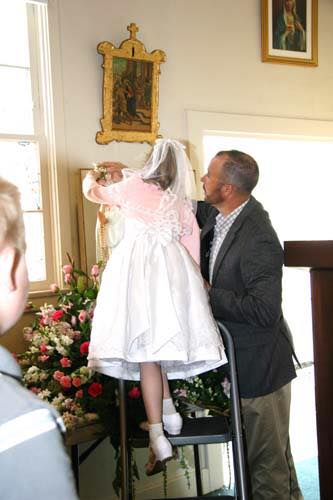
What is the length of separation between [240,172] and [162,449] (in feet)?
3.88

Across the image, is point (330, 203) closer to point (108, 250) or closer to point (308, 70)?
point (308, 70)

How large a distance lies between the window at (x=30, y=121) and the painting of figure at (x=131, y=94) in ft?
1.30

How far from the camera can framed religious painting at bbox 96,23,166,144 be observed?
2.98 m

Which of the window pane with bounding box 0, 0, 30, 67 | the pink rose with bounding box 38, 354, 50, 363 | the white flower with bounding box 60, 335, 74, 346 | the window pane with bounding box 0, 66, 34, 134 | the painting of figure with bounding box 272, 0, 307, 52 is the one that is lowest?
the pink rose with bounding box 38, 354, 50, 363

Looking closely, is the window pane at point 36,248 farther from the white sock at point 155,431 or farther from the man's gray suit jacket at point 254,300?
the white sock at point 155,431

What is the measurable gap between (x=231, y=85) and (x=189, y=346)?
2.29 metres

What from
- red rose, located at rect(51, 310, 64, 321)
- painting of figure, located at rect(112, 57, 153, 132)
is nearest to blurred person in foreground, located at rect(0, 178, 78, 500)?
red rose, located at rect(51, 310, 64, 321)

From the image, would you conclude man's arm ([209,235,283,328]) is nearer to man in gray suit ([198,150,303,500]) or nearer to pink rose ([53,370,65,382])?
man in gray suit ([198,150,303,500])

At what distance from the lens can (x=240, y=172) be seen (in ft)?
7.41

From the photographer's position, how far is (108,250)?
2.53 m

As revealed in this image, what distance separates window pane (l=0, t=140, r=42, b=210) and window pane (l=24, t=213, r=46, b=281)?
0.08 meters

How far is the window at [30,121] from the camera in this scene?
2848 millimetres

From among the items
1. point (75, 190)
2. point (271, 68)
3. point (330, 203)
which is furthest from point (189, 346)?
point (330, 203)

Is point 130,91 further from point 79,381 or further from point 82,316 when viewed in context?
point 79,381
